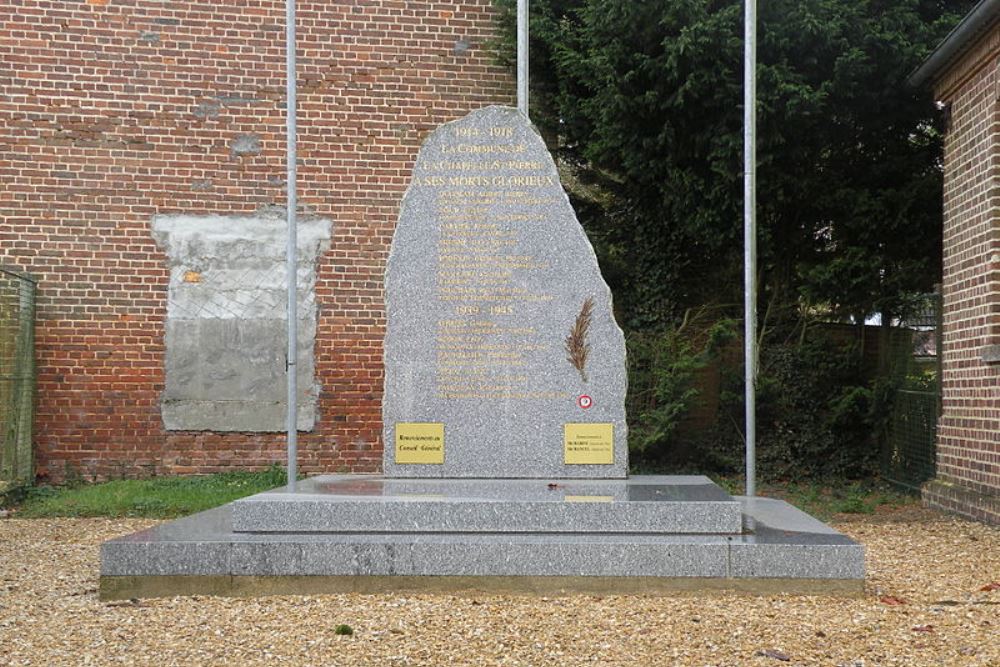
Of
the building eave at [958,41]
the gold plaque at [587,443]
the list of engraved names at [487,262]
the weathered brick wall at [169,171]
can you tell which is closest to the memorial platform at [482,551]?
the gold plaque at [587,443]

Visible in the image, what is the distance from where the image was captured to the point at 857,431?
1162 cm

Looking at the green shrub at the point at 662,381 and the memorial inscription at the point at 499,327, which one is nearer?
the memorial inscription at the point at 499,327

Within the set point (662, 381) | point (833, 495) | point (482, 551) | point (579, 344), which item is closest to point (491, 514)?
point (482, 551)

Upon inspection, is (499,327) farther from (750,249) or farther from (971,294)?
(971,294)

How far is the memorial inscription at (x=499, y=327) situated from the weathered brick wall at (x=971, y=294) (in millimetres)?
3774

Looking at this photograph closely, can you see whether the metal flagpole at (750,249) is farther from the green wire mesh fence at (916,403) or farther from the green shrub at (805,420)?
the green shrub at (805,420)

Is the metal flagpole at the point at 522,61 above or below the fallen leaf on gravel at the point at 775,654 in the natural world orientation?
above

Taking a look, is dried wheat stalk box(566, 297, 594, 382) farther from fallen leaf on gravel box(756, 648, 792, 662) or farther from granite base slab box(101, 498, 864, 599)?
fallen leaf on gravel box(756, 648, 792, 662)

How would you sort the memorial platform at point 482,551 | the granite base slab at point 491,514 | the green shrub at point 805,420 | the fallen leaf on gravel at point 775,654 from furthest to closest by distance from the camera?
1. the green shrub at point 805,420
2. the granite base slab at point 491,514
3. the memorial platform at point 482,551
4. the fallen leaf on gravel at point 775,654

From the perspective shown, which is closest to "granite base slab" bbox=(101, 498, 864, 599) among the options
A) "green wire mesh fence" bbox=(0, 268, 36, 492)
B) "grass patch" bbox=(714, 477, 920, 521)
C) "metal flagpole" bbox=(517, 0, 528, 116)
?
"metal flagpole" bbox=(517, 0, 528, 116)

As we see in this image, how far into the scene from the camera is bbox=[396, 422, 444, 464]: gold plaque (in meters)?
6.69

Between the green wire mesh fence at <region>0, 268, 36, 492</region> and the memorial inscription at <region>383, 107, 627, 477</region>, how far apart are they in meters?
5.00

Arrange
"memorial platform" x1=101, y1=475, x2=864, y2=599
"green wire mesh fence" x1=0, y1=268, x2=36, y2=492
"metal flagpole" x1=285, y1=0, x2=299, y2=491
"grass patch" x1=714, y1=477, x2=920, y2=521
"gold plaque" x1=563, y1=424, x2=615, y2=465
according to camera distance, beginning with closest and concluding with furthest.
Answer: "memorial platform" x1=101, y1=475, x2=864, y2=599
"gold plaque" x1=563, y1=424, x2=615, y2=465
"metal flagpole" x1=285, y1=0, x2=299, y2=491
"grass patch" x1=714, y1=477, x2=920, y2=521
"green wire mesh fence" x1=0, y1=268, x2=36, y2=492

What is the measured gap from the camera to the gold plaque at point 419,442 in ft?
21.9
